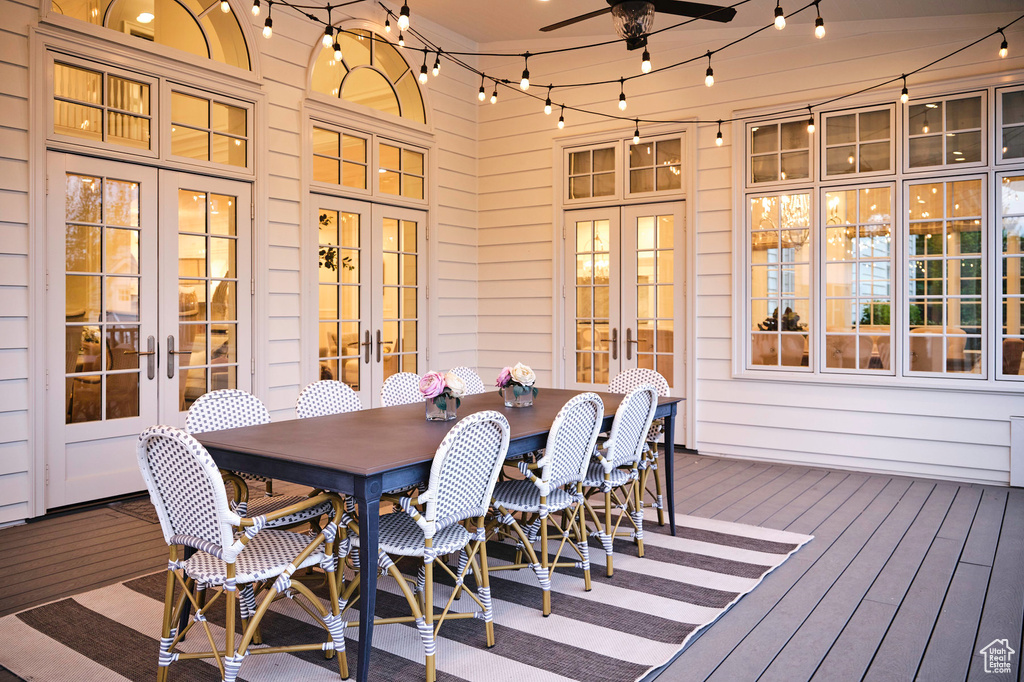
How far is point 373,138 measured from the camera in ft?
22.6

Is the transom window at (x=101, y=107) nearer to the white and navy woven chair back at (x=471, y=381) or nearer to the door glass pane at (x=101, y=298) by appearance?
the door glass pane at (x=101, y=298)

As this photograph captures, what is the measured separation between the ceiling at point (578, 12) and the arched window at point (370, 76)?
18.4 inches

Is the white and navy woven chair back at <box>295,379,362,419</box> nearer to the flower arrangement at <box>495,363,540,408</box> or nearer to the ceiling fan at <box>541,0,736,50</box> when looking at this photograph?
the flower arrangement at <box>495,363,540,408</box>

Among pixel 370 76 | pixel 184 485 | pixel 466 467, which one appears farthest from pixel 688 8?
pixel 370 76

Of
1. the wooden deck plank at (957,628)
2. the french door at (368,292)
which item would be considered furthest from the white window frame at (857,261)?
the french door at (368,292)

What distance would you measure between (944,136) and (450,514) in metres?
5.36

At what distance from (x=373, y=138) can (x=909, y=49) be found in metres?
4.69

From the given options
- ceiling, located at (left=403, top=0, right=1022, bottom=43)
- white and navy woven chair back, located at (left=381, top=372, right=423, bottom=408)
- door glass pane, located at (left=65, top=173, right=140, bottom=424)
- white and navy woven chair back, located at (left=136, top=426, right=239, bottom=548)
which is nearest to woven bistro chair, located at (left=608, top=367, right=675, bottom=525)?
white and navy woven chair back, located at (left=381, top=372, right=423, bottom=408)

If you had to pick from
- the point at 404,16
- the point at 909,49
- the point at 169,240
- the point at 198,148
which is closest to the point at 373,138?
the point at 198,148

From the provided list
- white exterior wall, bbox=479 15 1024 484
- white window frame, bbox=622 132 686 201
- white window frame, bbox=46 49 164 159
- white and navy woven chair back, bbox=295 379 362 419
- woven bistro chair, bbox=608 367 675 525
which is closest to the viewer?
white and navy woven chair back, bbox=295 379 362 419

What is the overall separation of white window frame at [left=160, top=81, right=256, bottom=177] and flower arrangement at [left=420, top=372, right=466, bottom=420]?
3019mm

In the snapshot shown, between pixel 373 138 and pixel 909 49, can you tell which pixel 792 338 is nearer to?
pixel 909 49

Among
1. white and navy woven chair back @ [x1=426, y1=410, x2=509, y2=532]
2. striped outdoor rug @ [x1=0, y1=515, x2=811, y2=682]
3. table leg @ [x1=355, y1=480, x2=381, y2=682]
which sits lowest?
striped outdoor rug @ [x1=0, y1=515, x2=811, y2=682]

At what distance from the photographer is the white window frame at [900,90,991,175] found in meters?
5.69
